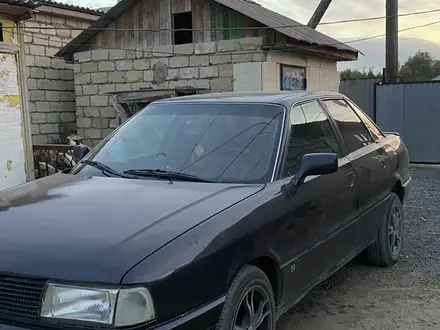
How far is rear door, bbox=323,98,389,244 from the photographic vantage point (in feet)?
15.4

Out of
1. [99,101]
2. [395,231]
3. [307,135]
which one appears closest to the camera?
[307,135]

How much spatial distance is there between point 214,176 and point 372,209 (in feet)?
6.53

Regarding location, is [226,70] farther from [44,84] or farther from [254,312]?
[254,312]

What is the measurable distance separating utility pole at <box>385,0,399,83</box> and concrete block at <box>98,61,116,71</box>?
8.02m

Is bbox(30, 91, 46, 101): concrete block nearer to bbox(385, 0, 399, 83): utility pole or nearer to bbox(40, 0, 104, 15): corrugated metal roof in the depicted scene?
bbox(40, 0, 104, 15): corrugated metal roof

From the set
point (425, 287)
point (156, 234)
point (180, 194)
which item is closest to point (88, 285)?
point (156, 234)

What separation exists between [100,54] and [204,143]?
1017cm

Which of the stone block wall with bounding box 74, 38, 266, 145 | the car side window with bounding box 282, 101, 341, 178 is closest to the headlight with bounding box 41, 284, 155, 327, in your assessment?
the car side window with bounding box 282, 101, 341, 178

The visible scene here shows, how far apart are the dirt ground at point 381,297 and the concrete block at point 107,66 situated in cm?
892

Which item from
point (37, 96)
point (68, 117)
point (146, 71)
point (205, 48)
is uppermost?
point (205, 48)

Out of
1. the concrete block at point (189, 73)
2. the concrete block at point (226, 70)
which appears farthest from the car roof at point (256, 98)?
the concrete block at point (189, 73)

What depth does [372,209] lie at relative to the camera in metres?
4.89

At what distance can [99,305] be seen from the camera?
2.30 meters

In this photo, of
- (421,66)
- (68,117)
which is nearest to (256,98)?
(68,117)
